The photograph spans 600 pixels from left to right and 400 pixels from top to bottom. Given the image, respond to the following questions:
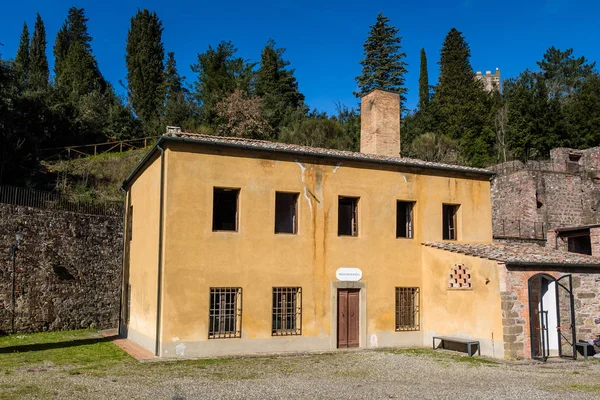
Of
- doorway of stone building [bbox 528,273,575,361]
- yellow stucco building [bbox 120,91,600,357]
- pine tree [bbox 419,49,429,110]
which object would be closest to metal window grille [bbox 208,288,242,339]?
yellow stucco building [bbox 120,91,600,357]

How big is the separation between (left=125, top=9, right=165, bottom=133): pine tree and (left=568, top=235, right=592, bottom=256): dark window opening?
104 feet

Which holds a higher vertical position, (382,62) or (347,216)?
(382,62)

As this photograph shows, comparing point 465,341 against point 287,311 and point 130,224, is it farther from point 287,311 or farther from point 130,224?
point 130,224

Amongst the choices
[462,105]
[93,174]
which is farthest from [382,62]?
[93,174]

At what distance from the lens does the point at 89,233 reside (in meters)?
20.0

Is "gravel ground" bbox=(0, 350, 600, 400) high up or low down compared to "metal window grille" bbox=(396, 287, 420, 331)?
down

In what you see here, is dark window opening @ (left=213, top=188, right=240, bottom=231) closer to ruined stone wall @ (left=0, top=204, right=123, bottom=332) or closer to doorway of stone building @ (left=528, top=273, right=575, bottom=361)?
ruined stone wall @ (left=0, top=204, right=123, bottom=332)

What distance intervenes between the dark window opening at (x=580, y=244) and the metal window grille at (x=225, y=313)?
17.2 meters

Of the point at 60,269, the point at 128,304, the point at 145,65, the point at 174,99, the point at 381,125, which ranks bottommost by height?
the point at 128,304

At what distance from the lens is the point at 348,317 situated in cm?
1559

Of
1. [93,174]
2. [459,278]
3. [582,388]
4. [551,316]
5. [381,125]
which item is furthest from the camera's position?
[93,174]

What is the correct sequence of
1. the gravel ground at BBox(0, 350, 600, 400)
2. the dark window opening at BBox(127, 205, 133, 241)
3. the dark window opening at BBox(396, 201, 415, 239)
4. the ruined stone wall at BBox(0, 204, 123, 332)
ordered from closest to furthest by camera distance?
1. the gravel ground at BBox(0, 350, 600, 400)
2. the dark window opening at BBox(396, 201, 415, 239)
3. the ruined stone wall at BBox(0, 204, 123, 332)
4. the dark window opening at BBox(127, 205, 133, 241)

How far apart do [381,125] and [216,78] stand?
29.3m

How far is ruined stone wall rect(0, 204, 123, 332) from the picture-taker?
714 inches
